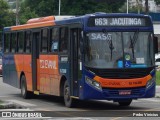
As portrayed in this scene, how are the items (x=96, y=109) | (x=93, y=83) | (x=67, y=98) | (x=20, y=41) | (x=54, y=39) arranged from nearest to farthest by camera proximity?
1. (x=93, y=83)
2. (x=96, y=109)
3. (x=67, y=98)
4. (x=54, y=39)
5. (x=20, y=41)

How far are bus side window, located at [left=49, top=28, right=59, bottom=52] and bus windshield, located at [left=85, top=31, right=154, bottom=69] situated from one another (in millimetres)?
2553

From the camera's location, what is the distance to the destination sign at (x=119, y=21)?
59.3ft

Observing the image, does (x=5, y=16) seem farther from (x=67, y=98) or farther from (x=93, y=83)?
(x=93, y=83)

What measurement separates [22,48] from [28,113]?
26.1 feet

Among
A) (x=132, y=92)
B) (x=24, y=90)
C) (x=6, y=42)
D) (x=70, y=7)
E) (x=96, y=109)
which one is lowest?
(x=24, y=90)

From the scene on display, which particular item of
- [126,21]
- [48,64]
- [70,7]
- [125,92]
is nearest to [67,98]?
[48,64]

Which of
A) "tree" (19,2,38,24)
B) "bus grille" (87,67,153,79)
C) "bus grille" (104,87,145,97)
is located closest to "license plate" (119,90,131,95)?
"bus grille" (104,87,145,97)

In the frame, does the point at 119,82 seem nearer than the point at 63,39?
Yes

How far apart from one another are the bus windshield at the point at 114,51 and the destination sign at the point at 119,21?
301 mm

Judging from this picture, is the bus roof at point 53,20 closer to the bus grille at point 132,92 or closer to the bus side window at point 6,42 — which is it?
the bus side window at point 6,42

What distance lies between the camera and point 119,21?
1834 centimetres

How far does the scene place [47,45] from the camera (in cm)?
2120

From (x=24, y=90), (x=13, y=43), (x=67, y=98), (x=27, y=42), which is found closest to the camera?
(x=67, y=98)

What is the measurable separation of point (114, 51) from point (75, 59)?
137cm
